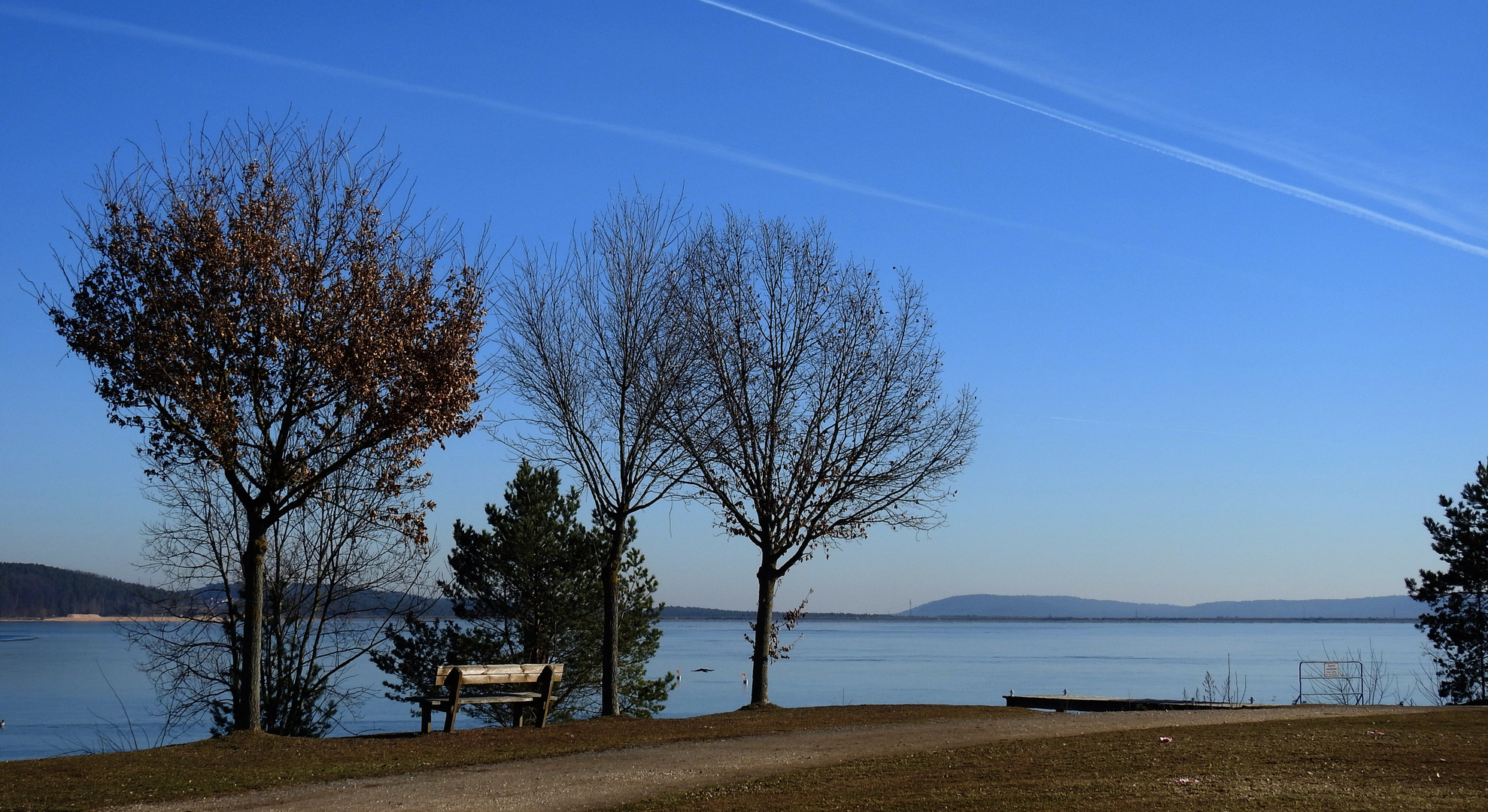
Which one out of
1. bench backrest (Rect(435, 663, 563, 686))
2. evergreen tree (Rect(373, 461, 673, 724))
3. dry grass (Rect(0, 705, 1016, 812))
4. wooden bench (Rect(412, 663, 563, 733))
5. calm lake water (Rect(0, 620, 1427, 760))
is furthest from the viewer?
calm lake water (Rect(0, 620, 1427, 760))

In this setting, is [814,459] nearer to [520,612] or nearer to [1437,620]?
[520,612]

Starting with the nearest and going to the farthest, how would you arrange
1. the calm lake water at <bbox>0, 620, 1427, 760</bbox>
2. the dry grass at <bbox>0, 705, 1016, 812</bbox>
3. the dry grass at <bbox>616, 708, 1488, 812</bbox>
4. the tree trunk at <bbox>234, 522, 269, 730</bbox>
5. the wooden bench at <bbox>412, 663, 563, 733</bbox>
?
the dry grass at <bbox>616, 708, 1488, 812</bbox> → the dry grass at <bbox>0, 705, 1016, 812</bbox> → the tree trunk at <bbox>234, 522, 269, 730</bbox> → the wooden bench at <bbox>412, 663, 563, 733</bbox> → the calm lake water at <bbox>0, 620, 1427, 760</bbox>

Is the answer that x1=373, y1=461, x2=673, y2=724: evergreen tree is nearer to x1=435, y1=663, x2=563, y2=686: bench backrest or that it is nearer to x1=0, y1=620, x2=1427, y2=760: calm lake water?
x1=0, y1=620, x2=1427, y2=760: calm lake water

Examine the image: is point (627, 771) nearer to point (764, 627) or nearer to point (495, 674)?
point (495, 674)

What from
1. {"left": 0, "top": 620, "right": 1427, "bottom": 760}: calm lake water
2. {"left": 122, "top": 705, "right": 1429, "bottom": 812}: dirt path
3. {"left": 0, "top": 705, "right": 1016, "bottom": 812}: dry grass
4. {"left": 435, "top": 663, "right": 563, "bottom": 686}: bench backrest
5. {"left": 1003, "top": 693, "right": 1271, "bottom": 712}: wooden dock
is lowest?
{"left": 0, "top": 620, "right": 1427, "bottom": 760}: calm lake water

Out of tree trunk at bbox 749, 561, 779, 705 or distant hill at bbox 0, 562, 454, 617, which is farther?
distant hill at bbox 0, 562, 454, 617

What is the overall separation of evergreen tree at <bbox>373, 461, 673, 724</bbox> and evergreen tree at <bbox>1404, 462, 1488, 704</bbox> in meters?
24.4

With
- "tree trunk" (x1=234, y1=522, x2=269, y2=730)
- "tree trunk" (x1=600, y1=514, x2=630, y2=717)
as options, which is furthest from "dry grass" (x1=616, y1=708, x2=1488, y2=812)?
"tree trunk" (x1=600, y1=514, x2=630, y2=717)

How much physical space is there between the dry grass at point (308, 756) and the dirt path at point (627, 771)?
1.58 feet

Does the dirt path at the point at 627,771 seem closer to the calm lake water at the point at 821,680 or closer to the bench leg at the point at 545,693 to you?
the bench leg at the point at 545,693

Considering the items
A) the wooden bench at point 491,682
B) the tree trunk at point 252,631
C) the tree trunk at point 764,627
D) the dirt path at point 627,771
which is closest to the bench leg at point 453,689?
the wooden bench at point 491,682

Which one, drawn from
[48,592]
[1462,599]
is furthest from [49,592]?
[1462,599]

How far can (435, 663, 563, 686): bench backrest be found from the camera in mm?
16016

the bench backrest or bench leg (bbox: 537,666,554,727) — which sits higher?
the bench backrest
